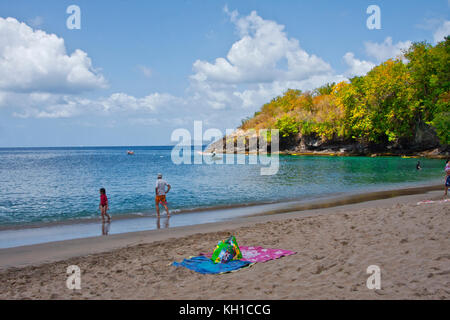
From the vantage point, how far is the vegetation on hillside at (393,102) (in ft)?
176

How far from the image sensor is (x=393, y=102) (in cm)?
6241

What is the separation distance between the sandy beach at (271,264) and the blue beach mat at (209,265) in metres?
0.21

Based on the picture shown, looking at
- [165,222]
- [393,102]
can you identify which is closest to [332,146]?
[393,102]

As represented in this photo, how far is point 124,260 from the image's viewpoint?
8484mm

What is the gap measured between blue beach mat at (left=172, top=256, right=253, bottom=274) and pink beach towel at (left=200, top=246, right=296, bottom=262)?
406mm

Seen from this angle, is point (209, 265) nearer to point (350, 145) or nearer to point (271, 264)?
point (271, 264)

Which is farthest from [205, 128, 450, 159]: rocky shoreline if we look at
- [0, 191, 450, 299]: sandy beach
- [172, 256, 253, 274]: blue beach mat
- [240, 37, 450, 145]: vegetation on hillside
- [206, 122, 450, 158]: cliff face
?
[172, 256, 253, 274]: blue beach mat

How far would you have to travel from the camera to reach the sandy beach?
6020 mm

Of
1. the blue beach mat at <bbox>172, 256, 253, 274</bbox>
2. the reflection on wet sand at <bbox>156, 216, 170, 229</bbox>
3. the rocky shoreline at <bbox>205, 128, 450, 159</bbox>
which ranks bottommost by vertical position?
the reflection on wet sand at <bbox>156, 216, 170, 229</bbox>

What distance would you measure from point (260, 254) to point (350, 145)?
72.5 m

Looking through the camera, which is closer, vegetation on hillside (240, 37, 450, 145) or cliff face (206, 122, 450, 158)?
vegetation on hillside (240, 37, 450, 145)

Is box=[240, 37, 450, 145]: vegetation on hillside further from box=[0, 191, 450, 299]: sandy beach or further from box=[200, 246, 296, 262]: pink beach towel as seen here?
box=[200, 246, 296, 262]: pink beach towel
